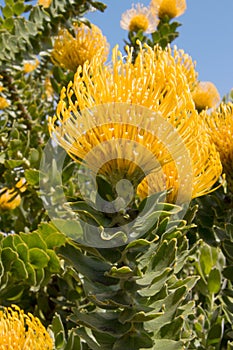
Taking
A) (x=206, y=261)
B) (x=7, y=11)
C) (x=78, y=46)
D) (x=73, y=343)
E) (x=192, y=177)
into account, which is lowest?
(x=73, y=343)

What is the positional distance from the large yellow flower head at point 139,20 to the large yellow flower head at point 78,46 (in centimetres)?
65

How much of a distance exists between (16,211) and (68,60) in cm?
57

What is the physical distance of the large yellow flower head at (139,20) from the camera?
2.47 meters

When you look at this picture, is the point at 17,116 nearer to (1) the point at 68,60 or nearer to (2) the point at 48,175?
(1) the point at 68,60

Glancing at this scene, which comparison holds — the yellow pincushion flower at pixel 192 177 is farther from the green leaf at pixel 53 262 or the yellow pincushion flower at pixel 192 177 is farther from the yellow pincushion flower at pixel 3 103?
the yellow pincushion flower at pixel 3 103

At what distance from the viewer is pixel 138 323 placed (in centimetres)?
94

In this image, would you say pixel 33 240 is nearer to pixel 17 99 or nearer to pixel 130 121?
pixel 130 121

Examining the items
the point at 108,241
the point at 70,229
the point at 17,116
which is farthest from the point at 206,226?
the point at 17,116

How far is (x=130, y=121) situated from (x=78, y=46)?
40.6 inches

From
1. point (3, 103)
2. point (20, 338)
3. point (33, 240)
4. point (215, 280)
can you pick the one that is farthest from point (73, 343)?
point (3, 103)

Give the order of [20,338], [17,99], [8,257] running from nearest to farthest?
[20,338]
[8,257]
[17,99]

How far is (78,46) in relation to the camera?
5.92ft

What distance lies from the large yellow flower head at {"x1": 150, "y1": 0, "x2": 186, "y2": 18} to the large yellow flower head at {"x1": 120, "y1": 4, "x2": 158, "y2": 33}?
0.03m

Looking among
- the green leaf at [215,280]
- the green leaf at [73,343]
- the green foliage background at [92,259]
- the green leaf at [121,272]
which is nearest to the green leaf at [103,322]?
the green foliage background at [92,259]
